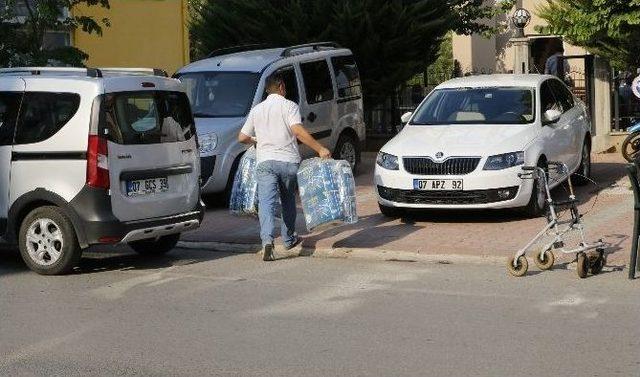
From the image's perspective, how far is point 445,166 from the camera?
1273 cm

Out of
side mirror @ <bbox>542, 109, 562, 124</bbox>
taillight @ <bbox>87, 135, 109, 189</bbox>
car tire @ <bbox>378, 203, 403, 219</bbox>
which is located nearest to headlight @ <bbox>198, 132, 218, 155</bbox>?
car tire @ <bbox>378, 203, 403, 219</bbox>

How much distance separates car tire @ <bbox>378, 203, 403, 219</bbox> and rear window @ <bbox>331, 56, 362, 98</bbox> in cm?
450

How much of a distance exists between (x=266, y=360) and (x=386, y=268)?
357cm

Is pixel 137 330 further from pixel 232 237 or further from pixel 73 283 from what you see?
pixel 232 237

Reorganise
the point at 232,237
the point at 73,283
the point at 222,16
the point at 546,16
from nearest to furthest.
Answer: the point at 73,283, the point at 232,237, the point at 546,16, the point at 222,16

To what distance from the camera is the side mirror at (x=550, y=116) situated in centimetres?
1387

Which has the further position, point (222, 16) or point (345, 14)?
point (222, 16)

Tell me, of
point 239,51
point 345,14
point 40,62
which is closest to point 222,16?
point 345,14

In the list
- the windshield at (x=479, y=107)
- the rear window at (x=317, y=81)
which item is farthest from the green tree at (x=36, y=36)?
the windshield at (x=479, y=107)

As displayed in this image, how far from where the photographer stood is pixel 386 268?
35.0 ft

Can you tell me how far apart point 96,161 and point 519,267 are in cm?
379

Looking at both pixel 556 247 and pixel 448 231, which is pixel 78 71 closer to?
pixel 448 231

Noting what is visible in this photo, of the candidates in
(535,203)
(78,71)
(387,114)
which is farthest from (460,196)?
(387,114)

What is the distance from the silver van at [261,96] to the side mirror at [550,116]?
4.00 m
